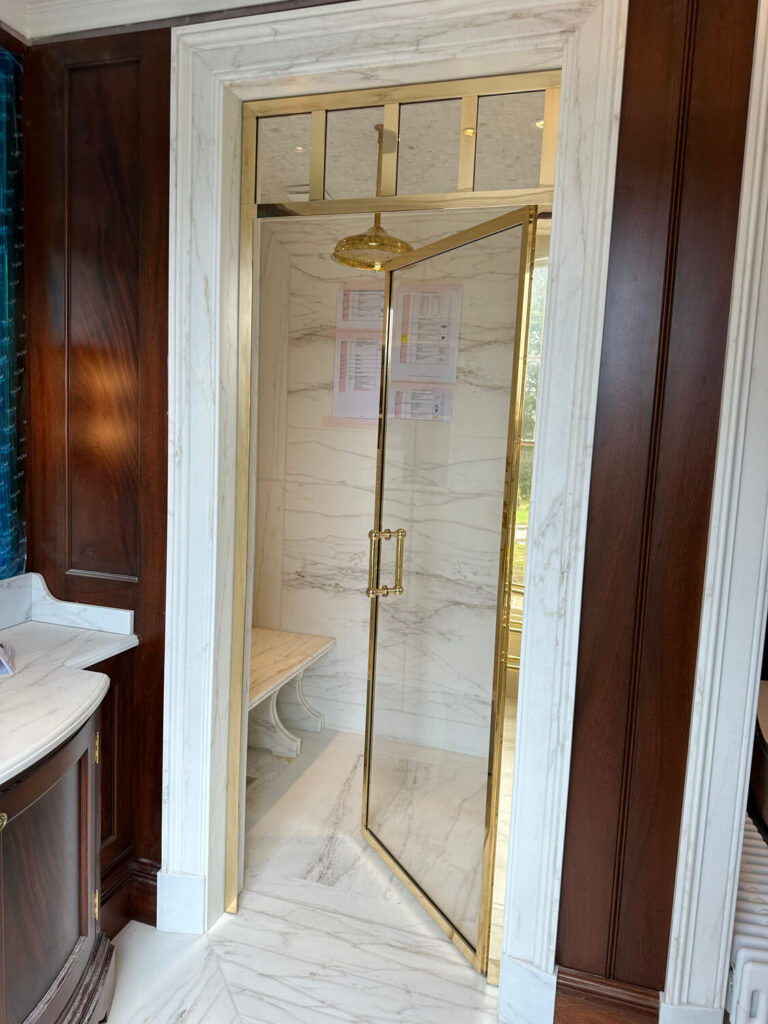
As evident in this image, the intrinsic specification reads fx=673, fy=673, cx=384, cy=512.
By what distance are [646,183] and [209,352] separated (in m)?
1.24

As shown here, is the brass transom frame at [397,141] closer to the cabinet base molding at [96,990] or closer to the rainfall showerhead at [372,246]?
the rainfall showerhead at [372,246]

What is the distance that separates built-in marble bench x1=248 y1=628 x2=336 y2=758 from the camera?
121 inches

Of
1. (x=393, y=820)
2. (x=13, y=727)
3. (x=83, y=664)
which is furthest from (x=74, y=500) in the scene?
(x=393, y=820)

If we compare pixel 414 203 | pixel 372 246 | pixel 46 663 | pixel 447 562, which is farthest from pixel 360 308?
pixel 46 663

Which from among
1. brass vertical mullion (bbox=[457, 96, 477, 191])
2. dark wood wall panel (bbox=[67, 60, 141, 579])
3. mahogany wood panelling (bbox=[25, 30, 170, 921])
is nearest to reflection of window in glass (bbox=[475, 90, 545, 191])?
brass vertical mullion (bbox=[457, 96, 477, 191])

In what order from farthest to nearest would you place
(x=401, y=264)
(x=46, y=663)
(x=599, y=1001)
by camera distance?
(x=401, y=264) → (x=46, y=663) → (x=599, y=1001)

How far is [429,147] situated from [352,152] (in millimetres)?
233

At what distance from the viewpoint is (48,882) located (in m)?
1.56

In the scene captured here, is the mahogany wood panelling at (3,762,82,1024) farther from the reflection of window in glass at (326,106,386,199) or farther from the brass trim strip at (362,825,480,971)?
the reflection of window in glass at (326,106,386,199)

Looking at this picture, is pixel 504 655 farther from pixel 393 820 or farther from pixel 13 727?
pixel 13 727

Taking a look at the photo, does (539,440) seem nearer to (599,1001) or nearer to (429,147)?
(429,147)

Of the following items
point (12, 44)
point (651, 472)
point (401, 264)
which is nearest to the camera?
point (651, 472)

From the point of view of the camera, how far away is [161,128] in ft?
6.46

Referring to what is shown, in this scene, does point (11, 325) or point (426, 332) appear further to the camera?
point (426, 332)
